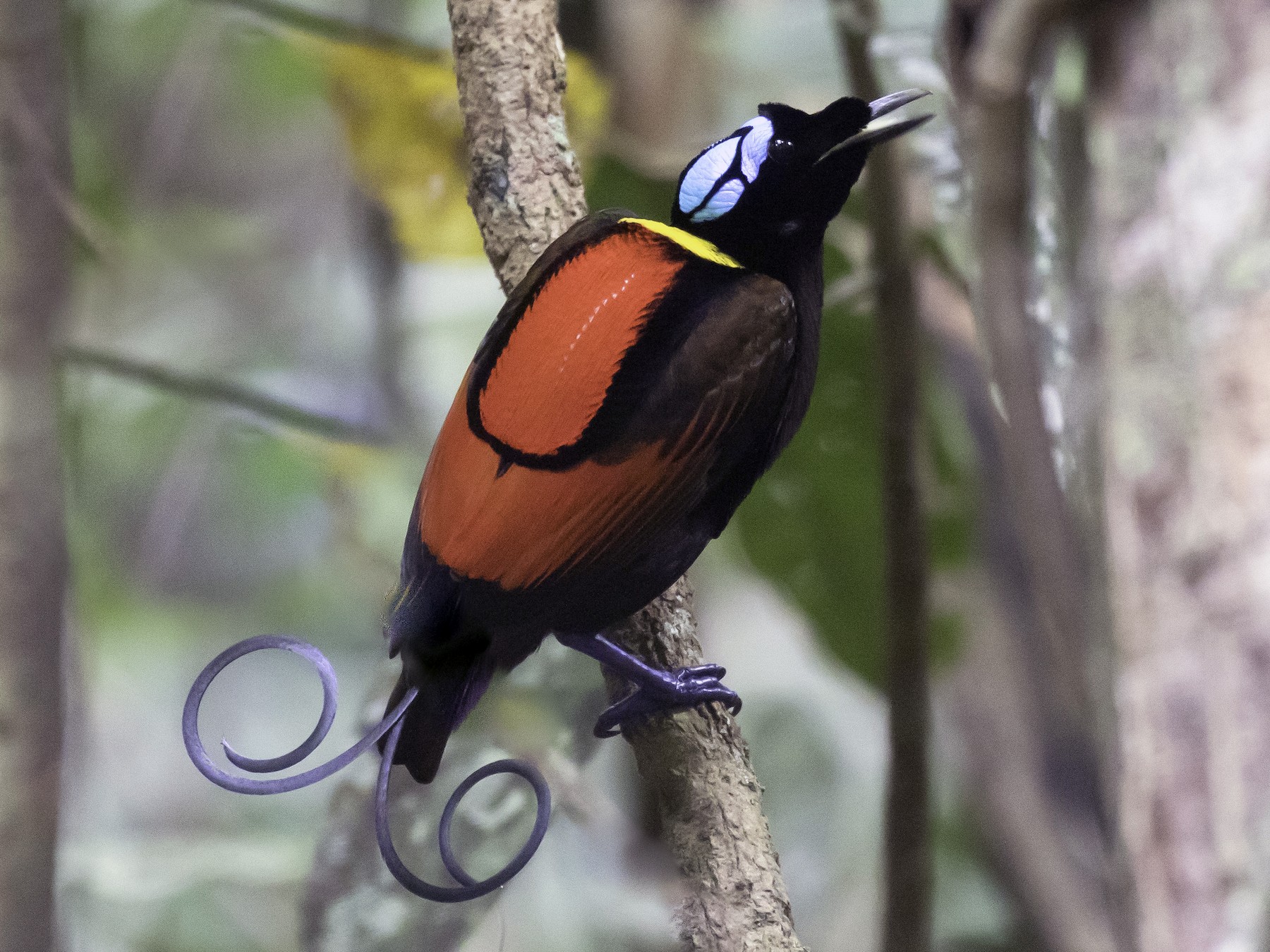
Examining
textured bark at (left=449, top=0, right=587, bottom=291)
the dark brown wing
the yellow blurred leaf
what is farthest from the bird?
the yellow blurred leaf

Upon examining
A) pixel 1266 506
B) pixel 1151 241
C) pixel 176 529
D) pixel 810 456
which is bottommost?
pixel 176 529

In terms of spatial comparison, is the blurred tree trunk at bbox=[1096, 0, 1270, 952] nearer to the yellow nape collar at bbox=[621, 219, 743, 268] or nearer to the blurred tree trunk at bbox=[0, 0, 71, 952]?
A: the yellow nape collar at bbox=[621, 219, 743, 268]

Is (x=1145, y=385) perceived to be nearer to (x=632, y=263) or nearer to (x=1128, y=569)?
(x=1128, y=569)

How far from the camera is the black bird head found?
0.58 meters

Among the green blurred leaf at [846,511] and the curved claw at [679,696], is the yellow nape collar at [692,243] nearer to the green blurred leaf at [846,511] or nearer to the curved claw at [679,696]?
the curved claw at [679,696]

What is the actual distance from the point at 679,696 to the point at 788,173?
295mm

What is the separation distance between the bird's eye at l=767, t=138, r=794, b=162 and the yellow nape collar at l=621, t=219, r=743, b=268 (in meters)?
0.06

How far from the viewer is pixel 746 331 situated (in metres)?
0.55

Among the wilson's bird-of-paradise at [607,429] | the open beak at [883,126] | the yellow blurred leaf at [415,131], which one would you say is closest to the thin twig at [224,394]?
the yellow blurred leaf at [415,131]

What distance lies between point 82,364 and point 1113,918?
0.95 m

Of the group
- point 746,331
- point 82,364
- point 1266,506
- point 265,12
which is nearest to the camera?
point 746,331

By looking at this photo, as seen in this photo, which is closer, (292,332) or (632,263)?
(632,263)

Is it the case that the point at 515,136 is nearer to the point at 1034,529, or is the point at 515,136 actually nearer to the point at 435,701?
the point at 435,701

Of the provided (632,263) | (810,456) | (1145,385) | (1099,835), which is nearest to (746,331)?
(632,263)
